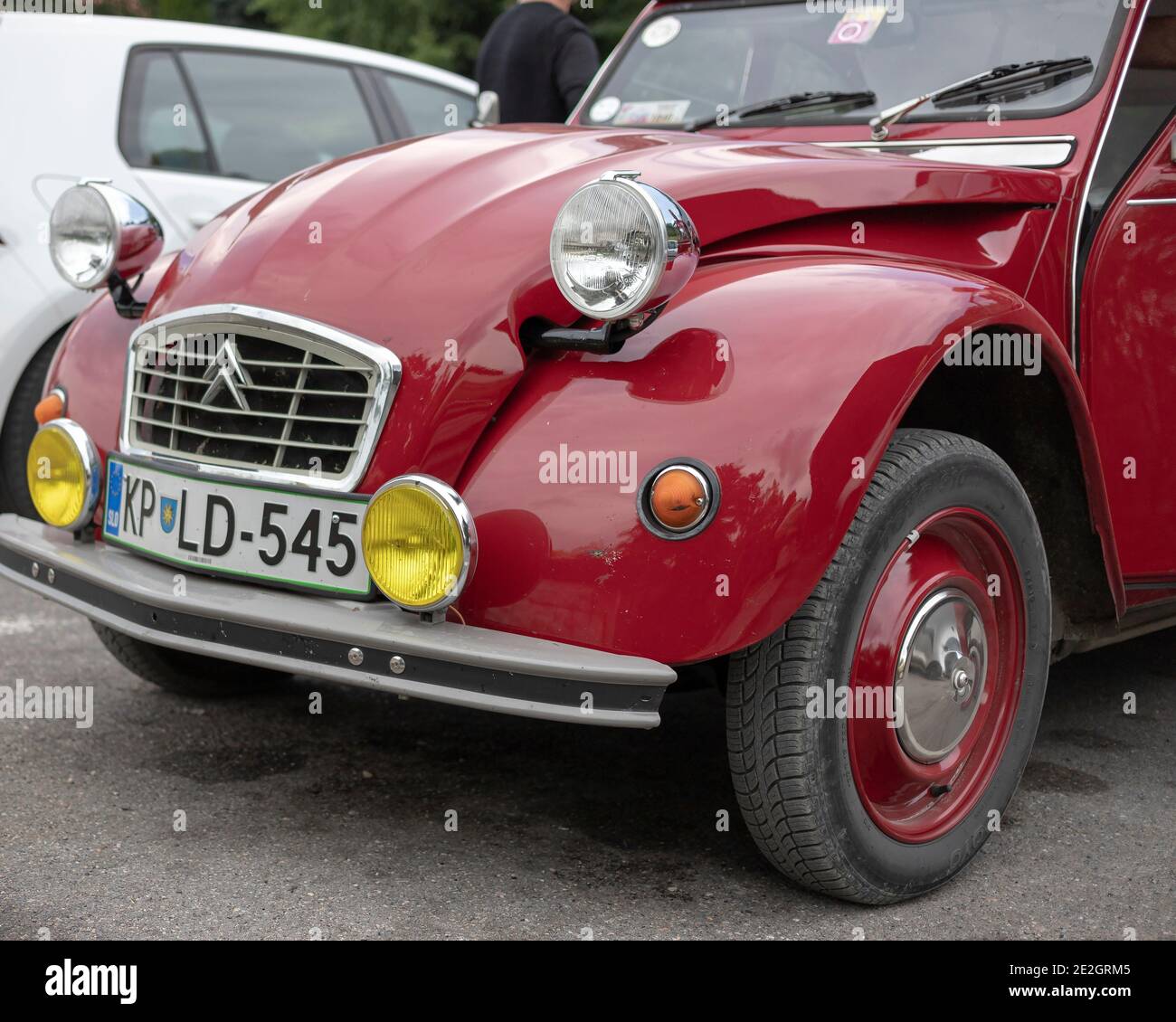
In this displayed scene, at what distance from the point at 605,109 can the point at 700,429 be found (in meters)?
1.98

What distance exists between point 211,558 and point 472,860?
0.76 meters

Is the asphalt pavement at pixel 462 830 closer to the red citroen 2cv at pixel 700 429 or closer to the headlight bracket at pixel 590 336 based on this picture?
the red citroen 2cv at pixel 700 429

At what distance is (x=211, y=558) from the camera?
2.55 meters

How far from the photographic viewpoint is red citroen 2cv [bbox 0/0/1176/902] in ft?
7.42

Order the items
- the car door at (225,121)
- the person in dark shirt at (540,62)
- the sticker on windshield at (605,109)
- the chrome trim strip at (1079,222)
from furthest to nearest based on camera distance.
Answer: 1. the car door at (225,121)
2. the person in dark shirt at (540,62)
3. the sticker on windshield at (605,109)
4. the chrome trim strip at (1079,222)

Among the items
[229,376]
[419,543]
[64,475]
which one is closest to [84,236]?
[64,475]

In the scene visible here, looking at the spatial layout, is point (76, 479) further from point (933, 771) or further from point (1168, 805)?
point (1168, 805)

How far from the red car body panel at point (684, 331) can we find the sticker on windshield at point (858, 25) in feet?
2.04

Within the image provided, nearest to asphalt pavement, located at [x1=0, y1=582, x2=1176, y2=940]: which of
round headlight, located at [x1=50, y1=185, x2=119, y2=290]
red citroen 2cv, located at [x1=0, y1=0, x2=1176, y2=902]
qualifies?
red citroen 2cv, located at [x1=0, y1=0, x2=1176, y2=902]

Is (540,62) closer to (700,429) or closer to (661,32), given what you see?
(661,32)

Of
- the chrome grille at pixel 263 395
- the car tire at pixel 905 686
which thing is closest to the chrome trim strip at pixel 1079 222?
the car tire at pixel 905 686

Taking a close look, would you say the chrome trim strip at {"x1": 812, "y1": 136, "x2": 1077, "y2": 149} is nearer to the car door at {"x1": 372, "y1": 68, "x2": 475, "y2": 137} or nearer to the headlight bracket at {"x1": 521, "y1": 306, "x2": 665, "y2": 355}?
the headlight bracket at {"x1": 521, "y1": 306, "x2": 665, "y2": 355}

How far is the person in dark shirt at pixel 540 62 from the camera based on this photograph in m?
4.73

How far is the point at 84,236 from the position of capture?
3176 mm
